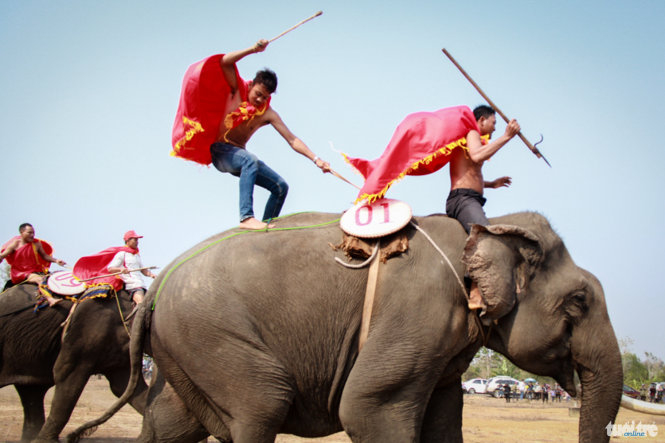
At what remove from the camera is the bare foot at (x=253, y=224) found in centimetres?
471

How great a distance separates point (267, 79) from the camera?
5230 millimetres

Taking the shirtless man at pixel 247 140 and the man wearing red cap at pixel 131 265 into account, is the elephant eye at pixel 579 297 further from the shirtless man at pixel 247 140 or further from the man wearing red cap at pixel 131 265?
the man wearing red cap at pixel 131 265

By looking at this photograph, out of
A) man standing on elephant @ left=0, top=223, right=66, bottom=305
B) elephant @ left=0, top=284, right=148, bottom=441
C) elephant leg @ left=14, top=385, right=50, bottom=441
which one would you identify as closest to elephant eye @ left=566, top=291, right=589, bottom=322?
elephant @ left=0, top=284, right=148, bottom=441

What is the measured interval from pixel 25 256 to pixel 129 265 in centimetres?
185

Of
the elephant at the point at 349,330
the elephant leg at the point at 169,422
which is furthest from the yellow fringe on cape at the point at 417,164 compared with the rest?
the elephant leg at the point at 169,422

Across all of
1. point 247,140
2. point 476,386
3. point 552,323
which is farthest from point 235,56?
point 476,386

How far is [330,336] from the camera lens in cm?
429

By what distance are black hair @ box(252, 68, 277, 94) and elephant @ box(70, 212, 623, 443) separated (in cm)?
134

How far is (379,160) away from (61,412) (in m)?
6.02

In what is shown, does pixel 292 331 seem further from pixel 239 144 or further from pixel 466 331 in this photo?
pixel 239 144

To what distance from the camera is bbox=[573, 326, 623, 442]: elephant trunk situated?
4.38 metres

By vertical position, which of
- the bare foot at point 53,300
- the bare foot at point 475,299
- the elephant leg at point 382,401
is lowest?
the bare foot at point 53,300

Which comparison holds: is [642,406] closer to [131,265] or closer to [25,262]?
[131,265]

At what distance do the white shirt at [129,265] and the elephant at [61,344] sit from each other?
0.18m
